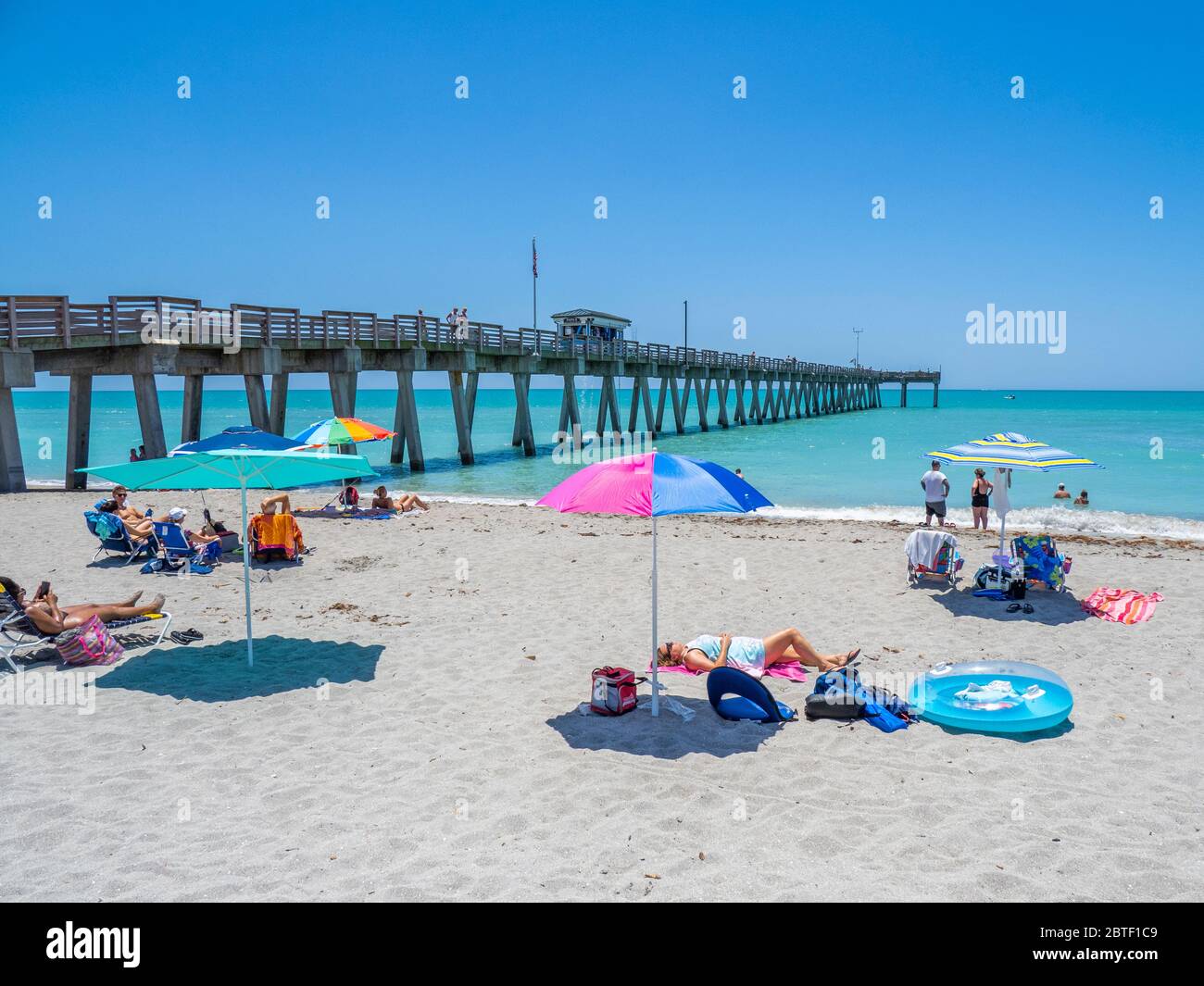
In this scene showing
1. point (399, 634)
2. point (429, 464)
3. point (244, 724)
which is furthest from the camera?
point (429, 464)

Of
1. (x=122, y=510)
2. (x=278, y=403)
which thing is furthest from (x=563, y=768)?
(x=278, y=403)

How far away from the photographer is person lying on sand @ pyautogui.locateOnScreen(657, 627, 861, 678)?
248 inches

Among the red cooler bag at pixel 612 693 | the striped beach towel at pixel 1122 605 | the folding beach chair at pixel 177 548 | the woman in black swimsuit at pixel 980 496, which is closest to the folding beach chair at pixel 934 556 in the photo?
the striped beach towel at pixel 1122 605

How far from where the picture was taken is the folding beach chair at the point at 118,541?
33.4 feet

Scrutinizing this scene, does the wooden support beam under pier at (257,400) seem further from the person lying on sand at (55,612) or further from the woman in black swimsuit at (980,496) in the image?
the woman in black swimsuit at (980,496)

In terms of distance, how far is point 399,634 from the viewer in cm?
746

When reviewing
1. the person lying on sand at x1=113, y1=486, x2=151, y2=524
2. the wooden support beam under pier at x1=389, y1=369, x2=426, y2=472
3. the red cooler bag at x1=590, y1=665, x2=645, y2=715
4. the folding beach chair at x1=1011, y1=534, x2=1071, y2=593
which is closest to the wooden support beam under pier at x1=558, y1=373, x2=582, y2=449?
the wooden support beam under pier at x1=389, y1=369, x2=426, y2=472

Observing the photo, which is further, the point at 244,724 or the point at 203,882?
the point at 244,724

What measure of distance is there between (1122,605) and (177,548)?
1099 centimetres

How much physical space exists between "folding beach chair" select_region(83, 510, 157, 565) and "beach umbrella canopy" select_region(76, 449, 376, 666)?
153 inches
